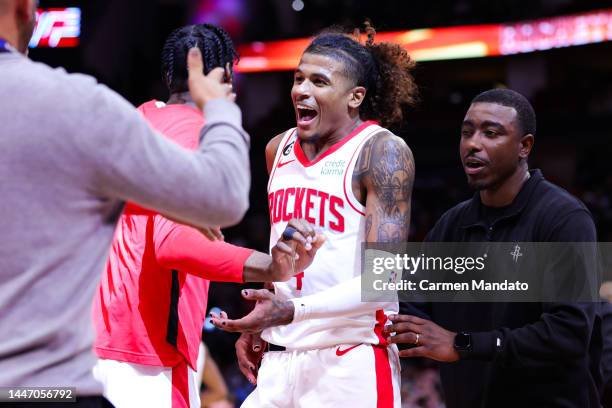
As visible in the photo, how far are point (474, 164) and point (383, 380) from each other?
1034 mm

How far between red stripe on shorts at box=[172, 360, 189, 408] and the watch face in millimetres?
1093

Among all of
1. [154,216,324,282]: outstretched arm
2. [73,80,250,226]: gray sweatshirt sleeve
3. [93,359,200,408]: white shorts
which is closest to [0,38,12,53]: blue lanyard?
[73,80,250,226]: gray sweatshirt sleeve

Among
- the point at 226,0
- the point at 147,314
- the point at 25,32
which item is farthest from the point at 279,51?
the point at 25,32

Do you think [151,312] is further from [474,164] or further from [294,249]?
[474,164]

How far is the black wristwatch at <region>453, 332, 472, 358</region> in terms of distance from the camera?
3385mm

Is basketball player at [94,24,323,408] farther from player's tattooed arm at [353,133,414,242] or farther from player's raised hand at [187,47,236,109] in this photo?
player's raised hand at [187,47,236,109]

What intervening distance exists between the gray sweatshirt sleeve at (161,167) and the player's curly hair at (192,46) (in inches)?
65.9

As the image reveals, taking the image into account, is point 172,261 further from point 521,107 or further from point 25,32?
point 521,107

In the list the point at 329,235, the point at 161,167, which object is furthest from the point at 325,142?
the point at 161,167

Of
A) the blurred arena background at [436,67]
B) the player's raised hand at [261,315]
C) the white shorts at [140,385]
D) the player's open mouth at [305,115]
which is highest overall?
the blurred arena background at [436,67]

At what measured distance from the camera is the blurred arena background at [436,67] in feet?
41.9

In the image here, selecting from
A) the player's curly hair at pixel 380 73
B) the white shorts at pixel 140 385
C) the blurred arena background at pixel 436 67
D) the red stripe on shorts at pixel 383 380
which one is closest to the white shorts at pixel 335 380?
the red stripe on shorts at pixel 383 380

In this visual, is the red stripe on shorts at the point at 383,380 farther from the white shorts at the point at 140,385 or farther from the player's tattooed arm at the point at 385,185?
the white shorts at the point at 140,385

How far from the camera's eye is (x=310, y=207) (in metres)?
3.69
